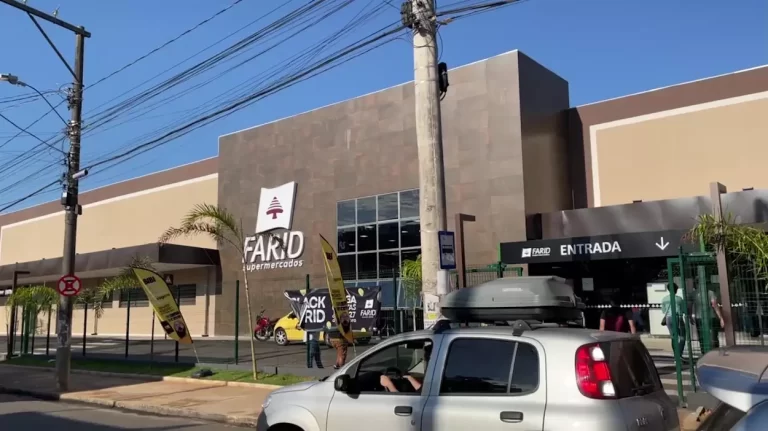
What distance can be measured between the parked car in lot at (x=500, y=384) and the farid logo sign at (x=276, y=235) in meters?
21.9

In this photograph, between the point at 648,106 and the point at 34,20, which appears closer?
Result: the point at 34,20

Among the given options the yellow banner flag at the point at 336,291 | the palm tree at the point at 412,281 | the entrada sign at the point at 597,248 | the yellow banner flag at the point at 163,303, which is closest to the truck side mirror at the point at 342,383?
the yellow banner flag at the point at 336,291

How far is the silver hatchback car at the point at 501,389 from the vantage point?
4.78 m

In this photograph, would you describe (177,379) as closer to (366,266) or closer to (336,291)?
(336,291)

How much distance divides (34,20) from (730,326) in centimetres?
1644

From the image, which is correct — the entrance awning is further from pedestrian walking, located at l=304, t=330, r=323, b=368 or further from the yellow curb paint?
pedestrian walking, located at l=304, t=330, r=323, b=368

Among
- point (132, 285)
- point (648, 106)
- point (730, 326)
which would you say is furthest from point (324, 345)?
point (730, 326)

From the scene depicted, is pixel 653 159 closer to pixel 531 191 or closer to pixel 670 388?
pixel 531 191

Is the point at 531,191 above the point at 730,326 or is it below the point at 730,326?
above

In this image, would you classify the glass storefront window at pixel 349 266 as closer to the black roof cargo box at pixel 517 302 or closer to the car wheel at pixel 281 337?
the car wheel at pixel 281 337

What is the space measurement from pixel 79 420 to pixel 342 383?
7.95m

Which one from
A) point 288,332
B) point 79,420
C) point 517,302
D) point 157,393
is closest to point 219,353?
point 288,332

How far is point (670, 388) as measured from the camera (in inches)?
443

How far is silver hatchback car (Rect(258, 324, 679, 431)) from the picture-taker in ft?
15.7
